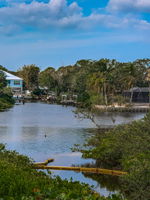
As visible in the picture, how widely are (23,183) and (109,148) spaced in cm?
1643

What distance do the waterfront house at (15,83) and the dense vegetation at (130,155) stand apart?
104534 mm

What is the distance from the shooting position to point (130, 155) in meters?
22.4

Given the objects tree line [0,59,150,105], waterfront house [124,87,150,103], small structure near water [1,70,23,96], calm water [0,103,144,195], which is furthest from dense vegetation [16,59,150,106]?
calm water [0,103,144,195]

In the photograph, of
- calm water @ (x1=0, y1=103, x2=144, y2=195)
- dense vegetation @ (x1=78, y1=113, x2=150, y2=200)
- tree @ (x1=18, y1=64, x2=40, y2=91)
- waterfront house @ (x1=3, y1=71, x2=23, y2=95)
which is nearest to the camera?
dense vegetation @ (x1=78, y1=113, x2=150, y2=200)

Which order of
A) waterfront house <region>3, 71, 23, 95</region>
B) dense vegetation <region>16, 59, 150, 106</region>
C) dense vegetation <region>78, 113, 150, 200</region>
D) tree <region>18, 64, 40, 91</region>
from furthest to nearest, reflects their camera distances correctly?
tree <region>18, 64, 40, 91</region> < waterfront house <region>3, 71, 23, 95</region> < dense vegetation <region>16, 59, 150, 106</region> < dense vegetation <region>78, 113, 150, 200</region>

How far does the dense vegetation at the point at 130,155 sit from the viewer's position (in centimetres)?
1513

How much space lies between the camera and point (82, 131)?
4775cm

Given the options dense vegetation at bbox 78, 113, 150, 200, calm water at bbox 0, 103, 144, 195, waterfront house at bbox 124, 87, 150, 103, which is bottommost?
calm water at bbox 0, 103, 144, 195

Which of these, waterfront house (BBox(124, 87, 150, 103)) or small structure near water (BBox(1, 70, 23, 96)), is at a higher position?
small structure near water (BBox(1, 70, 23, 96))

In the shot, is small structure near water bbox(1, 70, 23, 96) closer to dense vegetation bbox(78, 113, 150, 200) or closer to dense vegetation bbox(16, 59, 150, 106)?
dense vegetation bbox(16, 59, 150, 106)

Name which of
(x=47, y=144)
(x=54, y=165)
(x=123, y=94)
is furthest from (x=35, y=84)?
(x=54, y=165)

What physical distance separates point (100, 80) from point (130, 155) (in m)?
77.4

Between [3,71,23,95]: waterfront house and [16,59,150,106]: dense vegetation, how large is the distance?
7537 millimetres

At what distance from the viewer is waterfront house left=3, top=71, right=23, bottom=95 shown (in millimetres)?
132750
